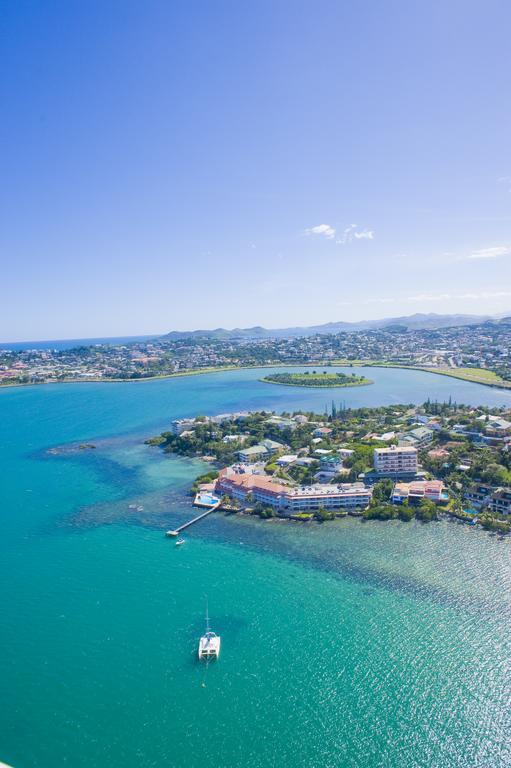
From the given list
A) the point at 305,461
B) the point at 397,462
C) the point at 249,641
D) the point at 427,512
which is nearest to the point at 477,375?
the point at 397,462

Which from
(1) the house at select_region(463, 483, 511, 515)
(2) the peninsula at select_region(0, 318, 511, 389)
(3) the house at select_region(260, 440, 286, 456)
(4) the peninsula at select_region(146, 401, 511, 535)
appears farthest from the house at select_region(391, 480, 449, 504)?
(2) the peninsula at select_region(0, 318, 511, 389)

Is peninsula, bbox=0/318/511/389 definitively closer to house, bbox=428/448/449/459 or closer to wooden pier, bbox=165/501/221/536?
house, bbox=428/448/449/459

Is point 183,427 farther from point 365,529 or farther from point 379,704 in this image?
point 379,704

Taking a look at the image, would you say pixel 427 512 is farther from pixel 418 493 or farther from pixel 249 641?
pixel 249 641

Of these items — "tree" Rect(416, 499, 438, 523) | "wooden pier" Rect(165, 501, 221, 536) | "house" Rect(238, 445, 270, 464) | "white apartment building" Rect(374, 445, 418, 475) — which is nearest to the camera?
"wooden pier" Rect(165, 501, 221, 536)

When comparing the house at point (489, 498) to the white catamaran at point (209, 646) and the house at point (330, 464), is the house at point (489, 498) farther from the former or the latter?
the white catamaran at point (209, 646)

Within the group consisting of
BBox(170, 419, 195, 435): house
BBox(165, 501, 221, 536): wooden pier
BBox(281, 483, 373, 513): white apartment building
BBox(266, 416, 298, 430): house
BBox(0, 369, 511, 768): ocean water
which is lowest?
BBox(0, 369, 511, 768): ocean water

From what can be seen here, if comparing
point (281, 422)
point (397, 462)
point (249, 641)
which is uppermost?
point (281, 422)
